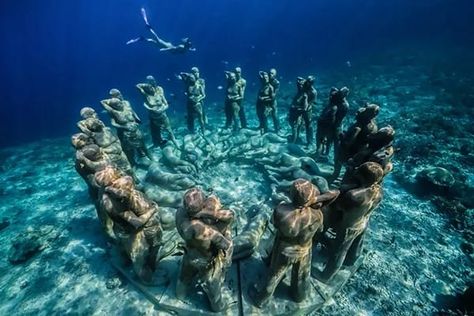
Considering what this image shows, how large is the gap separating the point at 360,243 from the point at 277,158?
19.2 ft

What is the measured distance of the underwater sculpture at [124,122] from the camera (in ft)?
38.6

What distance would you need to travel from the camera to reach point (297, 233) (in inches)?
208

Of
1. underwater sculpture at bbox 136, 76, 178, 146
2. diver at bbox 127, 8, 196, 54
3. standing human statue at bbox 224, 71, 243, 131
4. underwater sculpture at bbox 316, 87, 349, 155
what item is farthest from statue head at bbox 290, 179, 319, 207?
diver at bbox 127, 8, 196, 54

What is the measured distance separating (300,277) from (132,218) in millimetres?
3613

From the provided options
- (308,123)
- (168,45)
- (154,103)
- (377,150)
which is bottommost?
(308,123)

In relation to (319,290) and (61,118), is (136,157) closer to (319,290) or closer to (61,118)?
(319,290)

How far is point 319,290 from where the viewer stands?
22.3ft

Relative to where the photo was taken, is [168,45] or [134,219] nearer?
[134,219]

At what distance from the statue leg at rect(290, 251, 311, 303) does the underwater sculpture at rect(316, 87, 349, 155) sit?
705cm

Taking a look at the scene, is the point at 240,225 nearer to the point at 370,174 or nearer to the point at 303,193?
the point at 303,193

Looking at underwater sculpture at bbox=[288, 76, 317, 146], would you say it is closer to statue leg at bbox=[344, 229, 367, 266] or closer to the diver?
the diver

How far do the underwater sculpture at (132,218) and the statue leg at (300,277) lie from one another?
10.2 feet

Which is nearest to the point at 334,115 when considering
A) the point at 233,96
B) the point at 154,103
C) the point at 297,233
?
the point at 233,96

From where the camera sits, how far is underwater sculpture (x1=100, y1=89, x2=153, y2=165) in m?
11.8
